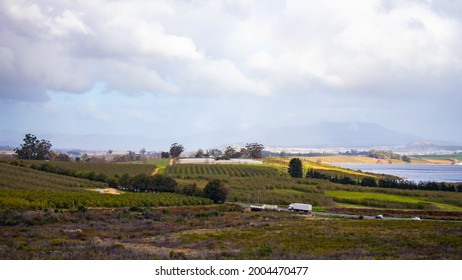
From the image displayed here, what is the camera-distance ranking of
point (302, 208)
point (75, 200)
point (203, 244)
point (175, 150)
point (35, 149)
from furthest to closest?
point (175, 150), point (35, 149), point (302, 208), point (75, 200), point (203, 244)

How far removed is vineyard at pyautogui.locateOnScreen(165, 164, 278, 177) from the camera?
2196 inches

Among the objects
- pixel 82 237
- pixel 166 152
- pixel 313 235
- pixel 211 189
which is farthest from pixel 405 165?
pixel 166 152

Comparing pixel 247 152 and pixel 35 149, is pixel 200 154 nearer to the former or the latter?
pixel 247 152

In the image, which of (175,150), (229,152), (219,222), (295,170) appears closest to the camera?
(219,222)

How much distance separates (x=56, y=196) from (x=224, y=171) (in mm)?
31688

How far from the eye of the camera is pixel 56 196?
31.0m

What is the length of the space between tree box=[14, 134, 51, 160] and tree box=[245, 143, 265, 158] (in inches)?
1506

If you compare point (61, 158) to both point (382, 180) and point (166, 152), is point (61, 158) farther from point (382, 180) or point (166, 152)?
point (382, 180)

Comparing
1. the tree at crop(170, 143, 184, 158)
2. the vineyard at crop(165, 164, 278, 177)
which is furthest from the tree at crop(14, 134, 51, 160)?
the vineyard at crop(165, 164, 278, 177)

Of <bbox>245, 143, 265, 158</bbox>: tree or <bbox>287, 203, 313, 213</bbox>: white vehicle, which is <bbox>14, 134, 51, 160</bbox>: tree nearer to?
<bbox>245, 143, 265, 158</bbox>: tree

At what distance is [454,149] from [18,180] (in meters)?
44.7

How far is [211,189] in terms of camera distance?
42031mm

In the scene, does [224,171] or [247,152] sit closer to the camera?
[224,171]

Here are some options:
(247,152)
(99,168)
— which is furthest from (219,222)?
(247,152)
